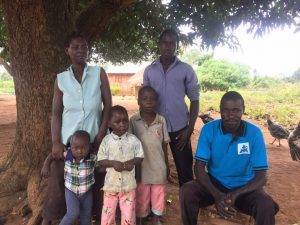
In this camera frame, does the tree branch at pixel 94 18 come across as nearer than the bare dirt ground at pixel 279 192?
No

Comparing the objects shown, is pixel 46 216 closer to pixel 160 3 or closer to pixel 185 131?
pixel 185 131

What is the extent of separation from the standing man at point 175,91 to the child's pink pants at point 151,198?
0.45 meters

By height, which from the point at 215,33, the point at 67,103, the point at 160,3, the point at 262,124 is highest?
the point at 160,3

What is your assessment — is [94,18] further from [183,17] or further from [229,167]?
[229,167]

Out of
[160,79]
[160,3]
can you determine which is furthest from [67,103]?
[160,3]

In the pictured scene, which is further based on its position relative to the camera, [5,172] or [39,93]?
[5,172]

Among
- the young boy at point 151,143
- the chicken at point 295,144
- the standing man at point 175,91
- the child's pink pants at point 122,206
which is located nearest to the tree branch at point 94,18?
the standing man at point 175,91

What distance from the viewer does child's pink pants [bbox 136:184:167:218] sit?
3.48 metres

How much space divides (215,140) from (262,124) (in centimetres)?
1160

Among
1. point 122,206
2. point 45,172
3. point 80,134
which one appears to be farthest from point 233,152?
point 45,172

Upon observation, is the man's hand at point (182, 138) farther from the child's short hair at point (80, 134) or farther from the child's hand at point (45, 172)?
the child's hand at point (45, 172)

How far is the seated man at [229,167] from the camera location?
3.04m

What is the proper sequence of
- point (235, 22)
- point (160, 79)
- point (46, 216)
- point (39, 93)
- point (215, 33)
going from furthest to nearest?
point (215, 33) < point (235, 22) < point (39, 93) < point (160, 79) < point (46, 216)

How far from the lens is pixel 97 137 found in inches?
127
